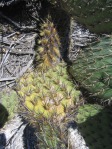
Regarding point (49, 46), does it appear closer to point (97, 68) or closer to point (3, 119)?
point (97, 68)

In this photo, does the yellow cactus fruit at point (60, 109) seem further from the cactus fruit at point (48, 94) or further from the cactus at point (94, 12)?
the cactus at point (94, 12)

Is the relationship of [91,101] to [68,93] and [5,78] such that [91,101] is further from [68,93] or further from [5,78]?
[5,78]

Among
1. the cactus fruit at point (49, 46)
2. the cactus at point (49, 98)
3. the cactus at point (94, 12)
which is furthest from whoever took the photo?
the cactus fruit at point (49, 46)

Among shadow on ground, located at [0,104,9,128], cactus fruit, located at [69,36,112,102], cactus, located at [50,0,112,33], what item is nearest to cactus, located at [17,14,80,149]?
cactus fruit, located at [69,36,112,102]

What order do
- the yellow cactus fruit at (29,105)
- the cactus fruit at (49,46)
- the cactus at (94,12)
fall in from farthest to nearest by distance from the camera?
the cactus fruit at (49,46), the yellow cactus fruit at (29,105), the cactus at (94,12)

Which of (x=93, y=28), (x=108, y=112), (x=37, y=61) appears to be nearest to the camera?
(x=93, y=28)

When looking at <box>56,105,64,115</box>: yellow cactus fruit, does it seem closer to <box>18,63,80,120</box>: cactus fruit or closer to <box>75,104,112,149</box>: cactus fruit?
<box>18,63,80,120</box>: cactus fruit

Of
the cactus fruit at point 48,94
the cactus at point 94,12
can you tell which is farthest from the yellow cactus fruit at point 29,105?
the cactus at point 94,12

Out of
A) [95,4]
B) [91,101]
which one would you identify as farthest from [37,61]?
[95,4]
